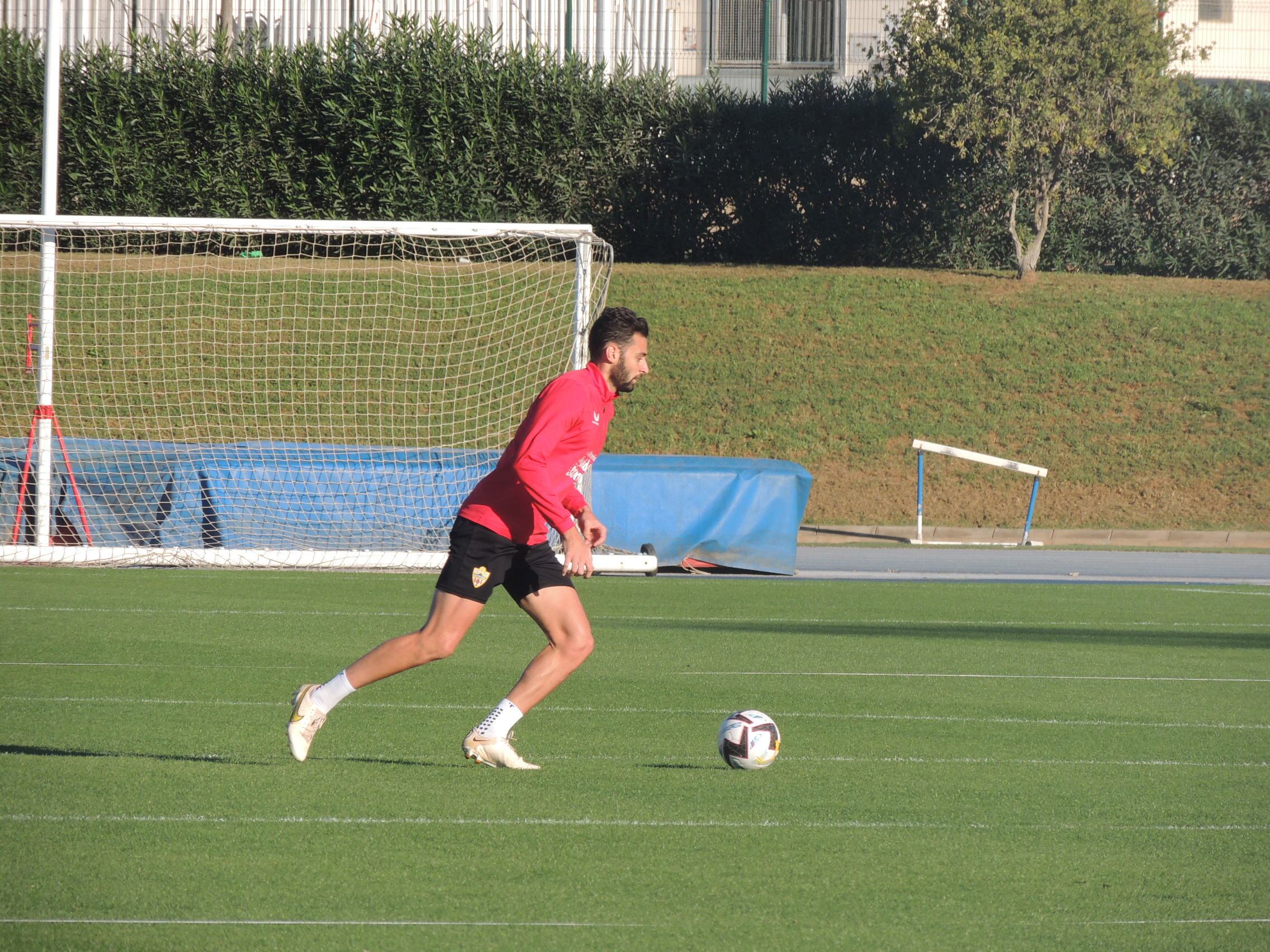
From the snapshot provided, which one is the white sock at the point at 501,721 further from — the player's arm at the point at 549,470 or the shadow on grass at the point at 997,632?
the shadow on grass at the point at 997,632

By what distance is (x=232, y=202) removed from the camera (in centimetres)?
2961

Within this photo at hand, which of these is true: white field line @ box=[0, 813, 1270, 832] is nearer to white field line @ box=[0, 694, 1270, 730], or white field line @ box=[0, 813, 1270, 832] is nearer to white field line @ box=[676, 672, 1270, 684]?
white field line @ box=[0, 694, 1270, 730]

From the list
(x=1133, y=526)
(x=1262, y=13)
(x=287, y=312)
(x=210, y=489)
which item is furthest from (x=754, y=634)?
(x=1262, y=13)

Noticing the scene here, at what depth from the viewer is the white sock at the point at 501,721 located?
20.8 feet

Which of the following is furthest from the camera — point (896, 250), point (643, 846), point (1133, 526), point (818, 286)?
point (896, 250)

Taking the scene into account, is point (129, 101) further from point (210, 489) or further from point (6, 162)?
point (210, 489)

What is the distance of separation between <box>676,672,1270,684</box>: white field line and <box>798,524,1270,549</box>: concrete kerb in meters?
12.2

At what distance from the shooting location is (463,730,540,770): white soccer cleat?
6.33 m

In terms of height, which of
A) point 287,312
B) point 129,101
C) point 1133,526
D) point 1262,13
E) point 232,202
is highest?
point 1262,13

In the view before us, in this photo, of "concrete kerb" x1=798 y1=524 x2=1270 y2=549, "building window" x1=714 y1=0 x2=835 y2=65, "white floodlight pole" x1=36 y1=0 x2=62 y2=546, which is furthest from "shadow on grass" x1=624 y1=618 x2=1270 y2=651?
"building window" x1=714 y1=0 x2=835 y2=65

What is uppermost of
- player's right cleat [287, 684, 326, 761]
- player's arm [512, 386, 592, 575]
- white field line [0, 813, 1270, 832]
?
player's arm [512, 386, 592, 575]

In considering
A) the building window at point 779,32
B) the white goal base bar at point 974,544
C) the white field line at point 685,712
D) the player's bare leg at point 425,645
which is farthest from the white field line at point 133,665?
the building window at point 779,32

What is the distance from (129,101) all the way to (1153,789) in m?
28.2

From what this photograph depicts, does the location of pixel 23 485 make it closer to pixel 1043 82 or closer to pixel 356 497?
pixel 356 497
